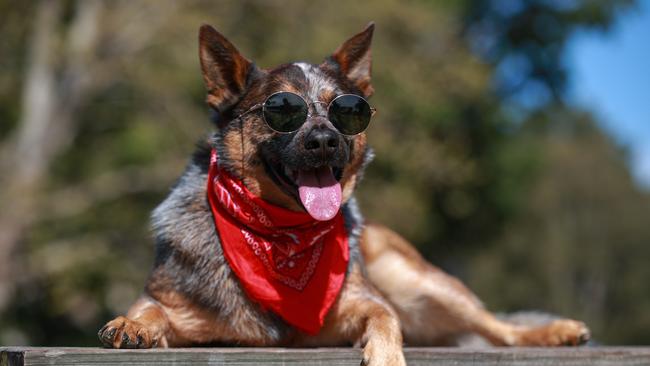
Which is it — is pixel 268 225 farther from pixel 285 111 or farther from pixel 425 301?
pixel 425 301

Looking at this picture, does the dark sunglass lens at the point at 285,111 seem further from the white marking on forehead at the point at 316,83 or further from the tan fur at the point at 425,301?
the tan fur at the point at 425,301

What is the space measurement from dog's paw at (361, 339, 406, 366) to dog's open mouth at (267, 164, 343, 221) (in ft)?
2.27

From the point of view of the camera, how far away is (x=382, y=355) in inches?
182

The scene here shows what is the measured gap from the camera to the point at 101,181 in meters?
22.3

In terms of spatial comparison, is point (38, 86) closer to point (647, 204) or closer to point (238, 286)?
point (238, 286)

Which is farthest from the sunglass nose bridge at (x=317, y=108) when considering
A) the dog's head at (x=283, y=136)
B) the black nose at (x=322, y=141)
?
the black nose at (x=322, y=141)

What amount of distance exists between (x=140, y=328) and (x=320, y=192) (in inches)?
45.1

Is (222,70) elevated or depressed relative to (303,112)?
elevated

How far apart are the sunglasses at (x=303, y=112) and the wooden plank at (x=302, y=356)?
3.88 ft

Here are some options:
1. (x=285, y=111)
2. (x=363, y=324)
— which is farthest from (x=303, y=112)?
(x=363, y=324)

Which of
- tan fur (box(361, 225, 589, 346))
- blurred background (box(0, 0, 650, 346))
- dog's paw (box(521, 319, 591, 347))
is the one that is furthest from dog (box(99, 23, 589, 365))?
blurred background (box(0, 0, 650, 346))

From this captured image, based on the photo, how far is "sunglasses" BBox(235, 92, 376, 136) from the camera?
494cm

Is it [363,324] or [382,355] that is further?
[363,324]

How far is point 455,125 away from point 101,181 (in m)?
10.7
